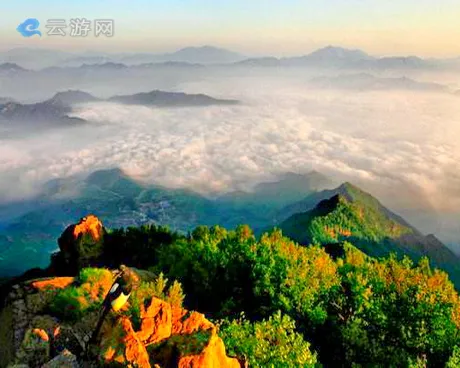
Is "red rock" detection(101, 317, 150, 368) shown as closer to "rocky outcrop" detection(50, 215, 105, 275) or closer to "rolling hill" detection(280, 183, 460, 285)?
"rocky outcrop" detection(50, 215, 105, 275)

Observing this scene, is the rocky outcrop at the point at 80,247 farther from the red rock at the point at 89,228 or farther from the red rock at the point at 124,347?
the red rock at the point at 124,347

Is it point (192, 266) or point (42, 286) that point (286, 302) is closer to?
point (192, 266)

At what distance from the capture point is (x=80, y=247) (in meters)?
61.2

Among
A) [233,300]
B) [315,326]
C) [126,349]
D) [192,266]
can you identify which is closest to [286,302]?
[315,326]

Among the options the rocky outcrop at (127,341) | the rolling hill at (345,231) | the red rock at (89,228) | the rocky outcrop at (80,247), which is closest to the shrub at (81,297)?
the rocky outcrop at (127,341)

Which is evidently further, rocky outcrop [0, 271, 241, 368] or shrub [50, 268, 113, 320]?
shrub [50, 268, 113, 320]

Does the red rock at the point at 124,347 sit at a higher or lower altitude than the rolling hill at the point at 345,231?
higher

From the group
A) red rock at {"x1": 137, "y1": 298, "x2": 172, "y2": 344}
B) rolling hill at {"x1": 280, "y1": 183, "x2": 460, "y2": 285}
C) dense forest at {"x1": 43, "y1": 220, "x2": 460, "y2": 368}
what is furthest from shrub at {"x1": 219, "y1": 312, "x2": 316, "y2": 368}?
rolling hill at {"x1": 280, "y1": 183, "x2": 460, "y2": 285}

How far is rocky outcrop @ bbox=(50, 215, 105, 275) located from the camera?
6041cm

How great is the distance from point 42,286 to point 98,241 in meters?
32.4

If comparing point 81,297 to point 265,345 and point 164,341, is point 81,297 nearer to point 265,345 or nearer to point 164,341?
point 164,341

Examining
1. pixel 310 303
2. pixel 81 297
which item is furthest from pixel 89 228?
pixel 81 297

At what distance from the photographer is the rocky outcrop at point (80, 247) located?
60406mm

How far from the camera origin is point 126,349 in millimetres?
20734
